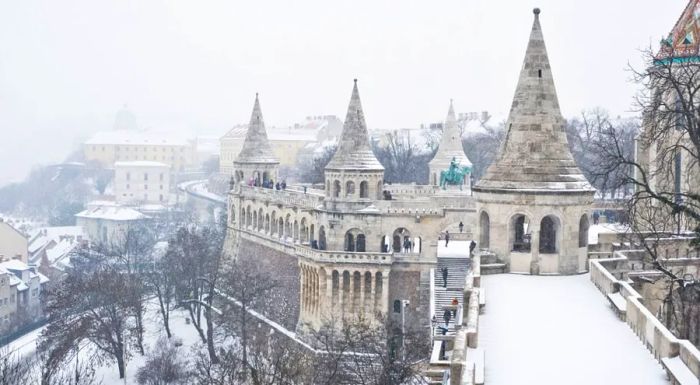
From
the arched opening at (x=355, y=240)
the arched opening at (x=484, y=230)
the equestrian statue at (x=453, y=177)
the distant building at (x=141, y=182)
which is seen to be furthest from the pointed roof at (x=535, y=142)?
the distant building at (x=141, y=182)

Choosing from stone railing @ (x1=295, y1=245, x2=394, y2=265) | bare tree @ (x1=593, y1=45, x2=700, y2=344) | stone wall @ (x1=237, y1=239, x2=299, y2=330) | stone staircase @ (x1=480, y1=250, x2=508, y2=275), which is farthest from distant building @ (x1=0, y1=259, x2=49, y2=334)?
bare tree @ (x1=593, y1=45, x2=700, y2=344)

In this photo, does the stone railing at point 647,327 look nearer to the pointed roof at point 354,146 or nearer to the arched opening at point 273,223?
the pointed roof at point 354,146

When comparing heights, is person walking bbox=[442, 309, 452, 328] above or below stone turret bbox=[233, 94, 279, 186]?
below

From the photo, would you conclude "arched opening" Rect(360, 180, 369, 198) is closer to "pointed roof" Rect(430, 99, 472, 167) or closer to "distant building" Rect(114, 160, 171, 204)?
"pointed roof" Rect(430, 99, 472, 167)

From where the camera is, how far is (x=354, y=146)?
35531mm

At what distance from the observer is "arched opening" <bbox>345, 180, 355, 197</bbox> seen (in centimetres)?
3541

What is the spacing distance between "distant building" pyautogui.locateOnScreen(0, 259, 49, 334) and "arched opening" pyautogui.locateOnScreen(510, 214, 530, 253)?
114ft

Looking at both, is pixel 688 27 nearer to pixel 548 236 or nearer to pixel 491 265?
pixel 548 236

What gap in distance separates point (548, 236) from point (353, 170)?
651 inches

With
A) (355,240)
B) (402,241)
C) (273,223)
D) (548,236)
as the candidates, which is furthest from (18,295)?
(548,236)

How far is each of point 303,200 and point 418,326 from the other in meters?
8.31

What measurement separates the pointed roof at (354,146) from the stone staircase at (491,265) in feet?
55.0

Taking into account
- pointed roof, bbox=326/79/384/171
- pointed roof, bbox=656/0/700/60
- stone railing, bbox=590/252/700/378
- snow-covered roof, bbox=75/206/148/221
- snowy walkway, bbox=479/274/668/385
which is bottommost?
snow-covered roof, bbox=75/206/148/221

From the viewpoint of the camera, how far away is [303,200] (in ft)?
130
